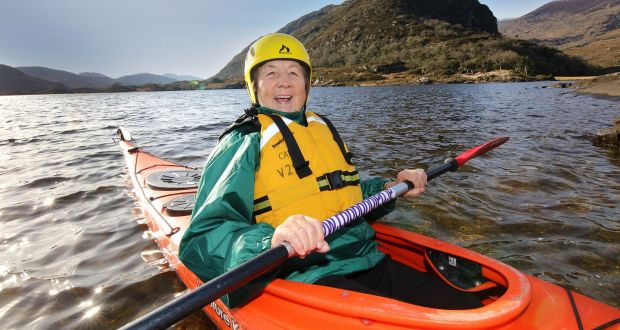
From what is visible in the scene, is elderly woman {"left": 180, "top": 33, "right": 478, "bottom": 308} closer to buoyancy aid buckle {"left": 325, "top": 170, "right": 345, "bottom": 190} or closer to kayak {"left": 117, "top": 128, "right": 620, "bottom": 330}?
buoyancy aid buckle {"left": 325, "top": 170, "right": 345, "bottom": 190}

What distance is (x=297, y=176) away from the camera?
279 centimetres

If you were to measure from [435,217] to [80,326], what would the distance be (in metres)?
5.57

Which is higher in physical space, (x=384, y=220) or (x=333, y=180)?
(x=333, y=180)

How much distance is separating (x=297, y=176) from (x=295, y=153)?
20 cm

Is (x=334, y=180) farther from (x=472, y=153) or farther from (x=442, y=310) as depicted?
(x=472, y=153)

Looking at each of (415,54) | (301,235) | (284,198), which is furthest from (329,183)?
(415,54)

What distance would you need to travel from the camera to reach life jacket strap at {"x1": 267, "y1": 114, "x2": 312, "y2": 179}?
9.20ft

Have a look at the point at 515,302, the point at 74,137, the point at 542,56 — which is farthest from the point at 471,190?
the point at 542,56

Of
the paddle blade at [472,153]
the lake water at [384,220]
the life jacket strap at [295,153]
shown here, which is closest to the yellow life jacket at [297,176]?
the life jacket strap at [295,153]

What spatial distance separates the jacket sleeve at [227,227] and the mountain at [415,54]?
4059 inches

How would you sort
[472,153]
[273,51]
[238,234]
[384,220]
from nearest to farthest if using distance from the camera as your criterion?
[238,234], [273,51], [472,153], [384,220]

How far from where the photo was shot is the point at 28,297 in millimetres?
4492

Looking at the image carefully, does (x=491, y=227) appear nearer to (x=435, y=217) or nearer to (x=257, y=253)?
(x=435, y=217)

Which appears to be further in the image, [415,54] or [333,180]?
[415,54]
